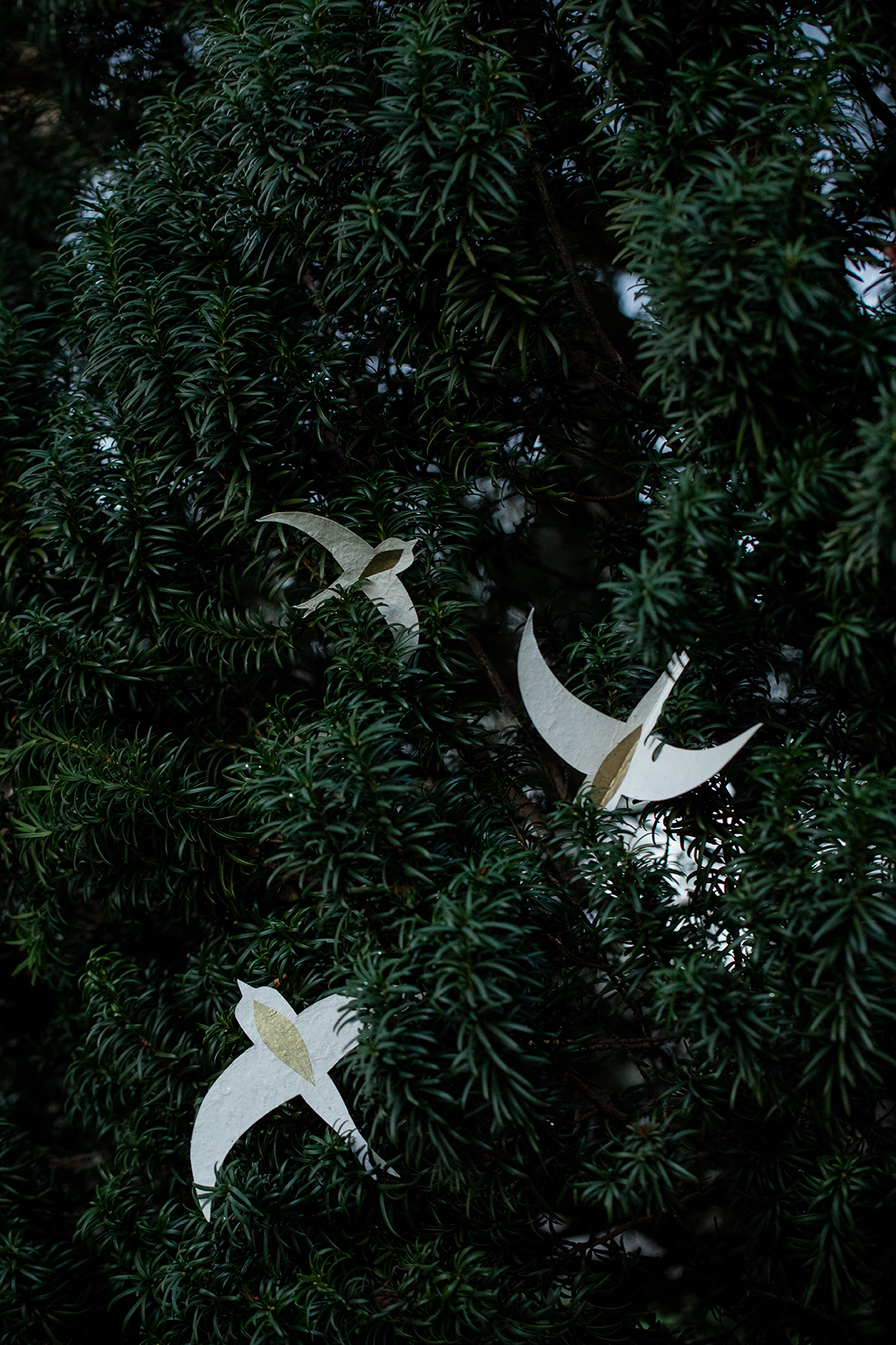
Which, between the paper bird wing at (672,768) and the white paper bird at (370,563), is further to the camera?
the white paper bird at (370,563)

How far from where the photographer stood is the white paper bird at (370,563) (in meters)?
1.14

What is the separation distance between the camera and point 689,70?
0.98 meters

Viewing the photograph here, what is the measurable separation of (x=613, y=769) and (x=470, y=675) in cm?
22

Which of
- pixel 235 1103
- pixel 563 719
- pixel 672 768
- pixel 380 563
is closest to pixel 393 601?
pixel 380 563

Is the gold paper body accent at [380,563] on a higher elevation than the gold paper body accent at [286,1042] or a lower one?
higher

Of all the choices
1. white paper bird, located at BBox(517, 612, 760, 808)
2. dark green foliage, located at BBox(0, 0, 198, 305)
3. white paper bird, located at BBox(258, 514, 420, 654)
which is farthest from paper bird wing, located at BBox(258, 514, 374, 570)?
dark green foliage, located at BBox(0, 0, 198, 305)

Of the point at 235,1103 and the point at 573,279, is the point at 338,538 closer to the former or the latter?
the point at 573,279

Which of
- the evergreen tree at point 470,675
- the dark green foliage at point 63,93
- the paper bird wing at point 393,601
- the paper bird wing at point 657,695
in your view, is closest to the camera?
the evergreen tree at point 470,675

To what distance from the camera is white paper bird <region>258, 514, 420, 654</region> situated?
1.14m

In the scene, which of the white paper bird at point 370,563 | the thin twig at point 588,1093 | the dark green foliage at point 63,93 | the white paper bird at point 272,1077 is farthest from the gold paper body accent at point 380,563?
the dark green foliage at point 63,93

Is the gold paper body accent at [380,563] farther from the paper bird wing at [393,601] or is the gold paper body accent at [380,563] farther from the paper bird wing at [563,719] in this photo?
the paper bird wing at [563,719]

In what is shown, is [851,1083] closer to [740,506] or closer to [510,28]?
[740,506]

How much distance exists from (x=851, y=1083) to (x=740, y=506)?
1.76 feet

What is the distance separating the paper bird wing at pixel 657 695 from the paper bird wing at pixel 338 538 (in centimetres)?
34
